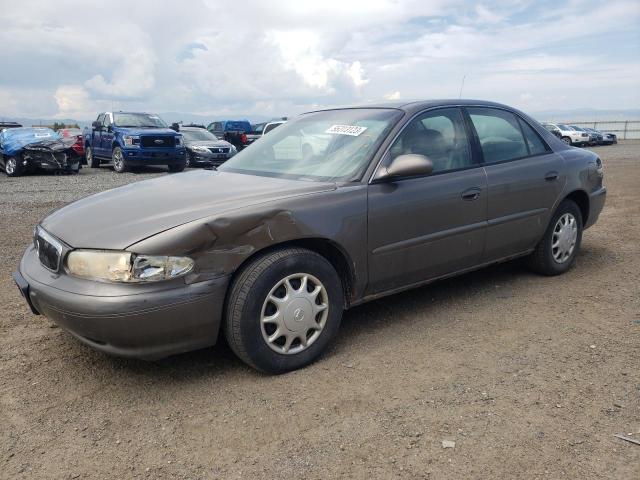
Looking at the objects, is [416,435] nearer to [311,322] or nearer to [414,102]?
[311,322]

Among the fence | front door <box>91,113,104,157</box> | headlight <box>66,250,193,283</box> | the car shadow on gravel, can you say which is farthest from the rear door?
the fence

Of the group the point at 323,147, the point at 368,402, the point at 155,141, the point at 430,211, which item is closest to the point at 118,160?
the point at 155,141

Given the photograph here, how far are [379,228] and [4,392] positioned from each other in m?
2.28

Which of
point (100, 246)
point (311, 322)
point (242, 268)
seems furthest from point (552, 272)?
point (100, 246)

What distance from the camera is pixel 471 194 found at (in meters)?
4.07

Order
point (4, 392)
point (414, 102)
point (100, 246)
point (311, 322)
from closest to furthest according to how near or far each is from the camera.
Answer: point (100, 246) < point (4, 392) < point (311, 322) < point (414, 102)

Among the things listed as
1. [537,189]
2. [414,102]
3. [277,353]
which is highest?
[414,102]

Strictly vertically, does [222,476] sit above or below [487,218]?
below

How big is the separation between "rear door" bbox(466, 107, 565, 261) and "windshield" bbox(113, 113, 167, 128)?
574 inches

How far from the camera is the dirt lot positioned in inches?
95.2

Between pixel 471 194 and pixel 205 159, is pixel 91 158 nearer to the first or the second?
pixel 205 159

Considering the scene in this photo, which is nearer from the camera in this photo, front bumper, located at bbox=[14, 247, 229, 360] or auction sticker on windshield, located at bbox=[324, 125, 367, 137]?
front bumper, located at bbox=[14, 247, 229, 360]

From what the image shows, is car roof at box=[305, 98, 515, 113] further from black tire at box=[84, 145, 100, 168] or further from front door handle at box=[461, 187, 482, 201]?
black tire at box=[84, 145, 100, 168]

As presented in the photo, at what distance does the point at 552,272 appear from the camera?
4.96 meters
